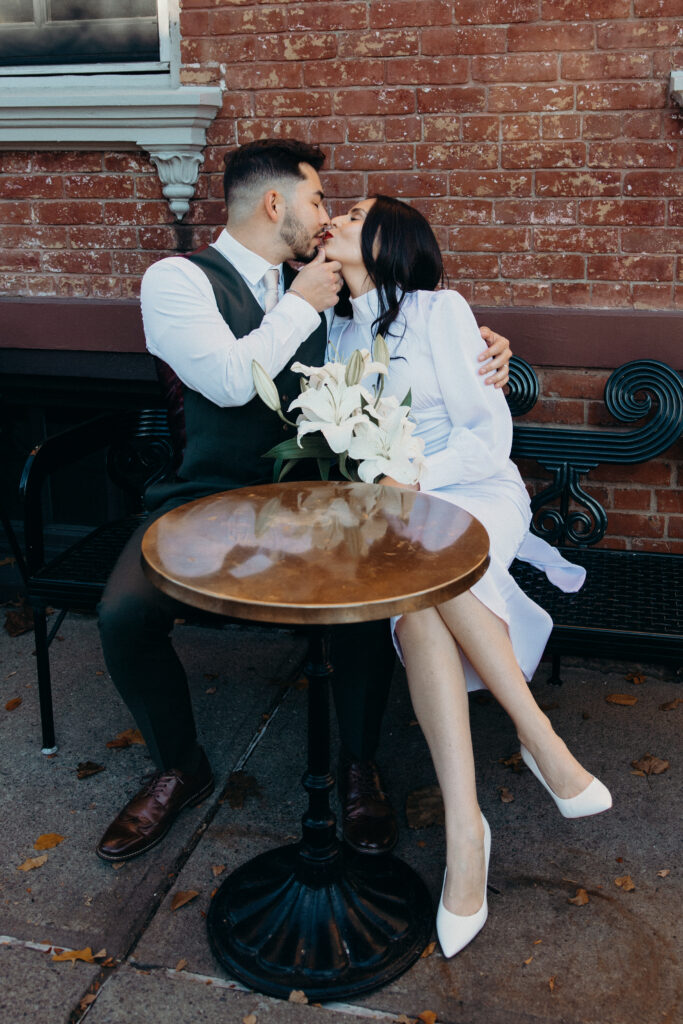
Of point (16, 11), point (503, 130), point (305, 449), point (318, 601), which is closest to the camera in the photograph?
point (318, 601)

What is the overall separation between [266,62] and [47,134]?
3.07 feet

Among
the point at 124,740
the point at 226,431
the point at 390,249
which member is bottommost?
the point at 124,740

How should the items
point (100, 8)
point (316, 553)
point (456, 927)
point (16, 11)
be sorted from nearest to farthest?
point (316, 553), point (456, 927), point (100, 8), point (16, 11)

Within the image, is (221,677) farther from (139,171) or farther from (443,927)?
(139,171)

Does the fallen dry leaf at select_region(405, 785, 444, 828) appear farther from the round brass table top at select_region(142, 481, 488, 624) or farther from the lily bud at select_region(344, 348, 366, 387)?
the lily bud at select_region(344, 348, 366, 387)

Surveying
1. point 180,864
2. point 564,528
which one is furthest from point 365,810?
point 564,528

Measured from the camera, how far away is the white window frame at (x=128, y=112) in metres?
3.62

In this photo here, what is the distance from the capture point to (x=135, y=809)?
8.76ft

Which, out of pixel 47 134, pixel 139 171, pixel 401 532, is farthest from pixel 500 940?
pixel 47 134

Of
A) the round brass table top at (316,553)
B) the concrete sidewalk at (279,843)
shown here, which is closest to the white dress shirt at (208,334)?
the round brass table top at (316,553)

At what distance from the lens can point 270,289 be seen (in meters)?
3.09

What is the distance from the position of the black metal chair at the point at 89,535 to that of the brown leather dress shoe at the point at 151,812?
1.88ft

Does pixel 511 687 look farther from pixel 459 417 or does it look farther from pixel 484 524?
pixel 459 417

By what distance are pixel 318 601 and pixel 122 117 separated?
266cm
